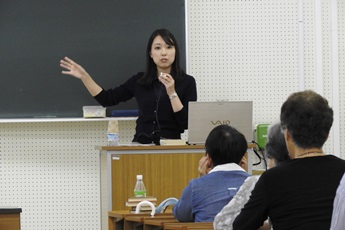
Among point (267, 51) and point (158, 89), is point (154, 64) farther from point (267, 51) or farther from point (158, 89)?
point (267, 51)

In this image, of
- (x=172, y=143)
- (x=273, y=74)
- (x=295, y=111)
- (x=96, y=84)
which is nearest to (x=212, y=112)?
(x=172, y=143)

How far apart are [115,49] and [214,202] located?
3303mm

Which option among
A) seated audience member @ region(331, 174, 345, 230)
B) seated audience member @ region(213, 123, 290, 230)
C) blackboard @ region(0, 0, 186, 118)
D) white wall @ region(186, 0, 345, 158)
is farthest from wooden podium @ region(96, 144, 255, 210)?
seated audience member @ region(331, 174, 345, 230)

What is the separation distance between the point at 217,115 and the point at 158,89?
35.8 inches

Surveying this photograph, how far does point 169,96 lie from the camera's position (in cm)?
580

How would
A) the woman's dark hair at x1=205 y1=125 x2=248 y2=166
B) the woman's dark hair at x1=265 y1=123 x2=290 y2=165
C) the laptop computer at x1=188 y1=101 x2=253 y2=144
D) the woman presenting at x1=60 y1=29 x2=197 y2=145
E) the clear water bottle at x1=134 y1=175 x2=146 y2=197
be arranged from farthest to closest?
the woman presenting at x1=60 y1=29 x2=197 y2=145 < the laptop computer at x1=188 y1=101 x2=253 y2=144 < the clear water bottle at x1=134 y1=175 x2=146 y2=197 < the woman's dark hair at x1=205 y1=125 x2=248 y2=166 < the woman's dark hair at x1=265 y1=123 x2=290 y2=165

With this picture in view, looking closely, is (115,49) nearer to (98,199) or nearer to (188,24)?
(188,24)

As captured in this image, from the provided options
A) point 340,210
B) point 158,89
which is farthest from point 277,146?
point 158,89

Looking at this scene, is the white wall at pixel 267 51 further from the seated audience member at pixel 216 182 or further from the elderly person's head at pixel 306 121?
the elderly person's head at pixel 306 121

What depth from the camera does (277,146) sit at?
124 inches

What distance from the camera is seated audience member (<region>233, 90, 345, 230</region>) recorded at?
2.76 metres

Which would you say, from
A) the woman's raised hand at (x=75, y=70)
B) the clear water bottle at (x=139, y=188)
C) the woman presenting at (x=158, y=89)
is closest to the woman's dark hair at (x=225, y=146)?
the clear water bottle at (x=139, y=188)

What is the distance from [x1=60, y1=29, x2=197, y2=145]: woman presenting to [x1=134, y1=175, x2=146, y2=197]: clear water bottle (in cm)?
81

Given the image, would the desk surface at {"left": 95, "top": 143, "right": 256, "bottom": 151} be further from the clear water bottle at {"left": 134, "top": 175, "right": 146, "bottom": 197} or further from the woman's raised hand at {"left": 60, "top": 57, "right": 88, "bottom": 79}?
the woman's raised hand at {"left": 60, "top": 57, "right": 88, "bottom": 79}
